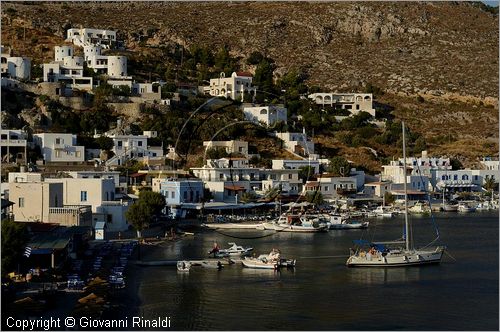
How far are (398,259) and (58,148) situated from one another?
3026 centimetres

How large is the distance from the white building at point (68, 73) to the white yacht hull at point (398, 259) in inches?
1556

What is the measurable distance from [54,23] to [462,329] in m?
74.3

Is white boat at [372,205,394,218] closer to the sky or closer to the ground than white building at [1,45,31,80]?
closer to the ground

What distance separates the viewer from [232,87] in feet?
249

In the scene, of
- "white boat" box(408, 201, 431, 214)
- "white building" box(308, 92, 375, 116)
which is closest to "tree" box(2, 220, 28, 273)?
"white boat" box(408, 201, 431, 214)

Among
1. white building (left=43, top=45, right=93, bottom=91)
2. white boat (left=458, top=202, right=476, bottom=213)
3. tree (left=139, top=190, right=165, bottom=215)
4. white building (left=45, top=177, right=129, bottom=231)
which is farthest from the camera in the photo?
white building (left=43, top=45, right=93, bottom=91)

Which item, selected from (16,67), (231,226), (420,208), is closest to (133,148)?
(16,67)

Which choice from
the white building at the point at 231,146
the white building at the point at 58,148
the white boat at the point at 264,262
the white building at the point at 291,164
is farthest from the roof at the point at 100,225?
the white building at the point at 291,164

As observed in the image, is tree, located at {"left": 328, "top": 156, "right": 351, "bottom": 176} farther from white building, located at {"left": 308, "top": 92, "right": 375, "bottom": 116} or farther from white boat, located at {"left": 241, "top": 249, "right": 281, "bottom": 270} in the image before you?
white boat, located at {"left": 241, "top": 249, "right": 281, "bottom": 270}

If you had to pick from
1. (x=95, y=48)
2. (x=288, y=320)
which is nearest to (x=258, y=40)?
(x=95, y=48)

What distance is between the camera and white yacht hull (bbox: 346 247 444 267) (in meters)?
34.2

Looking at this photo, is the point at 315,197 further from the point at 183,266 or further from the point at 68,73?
the point at 183,266

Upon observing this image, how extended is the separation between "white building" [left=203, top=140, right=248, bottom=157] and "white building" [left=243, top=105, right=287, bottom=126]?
17.8ft

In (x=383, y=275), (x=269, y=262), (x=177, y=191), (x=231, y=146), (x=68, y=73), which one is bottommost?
(x=383, y=275)
